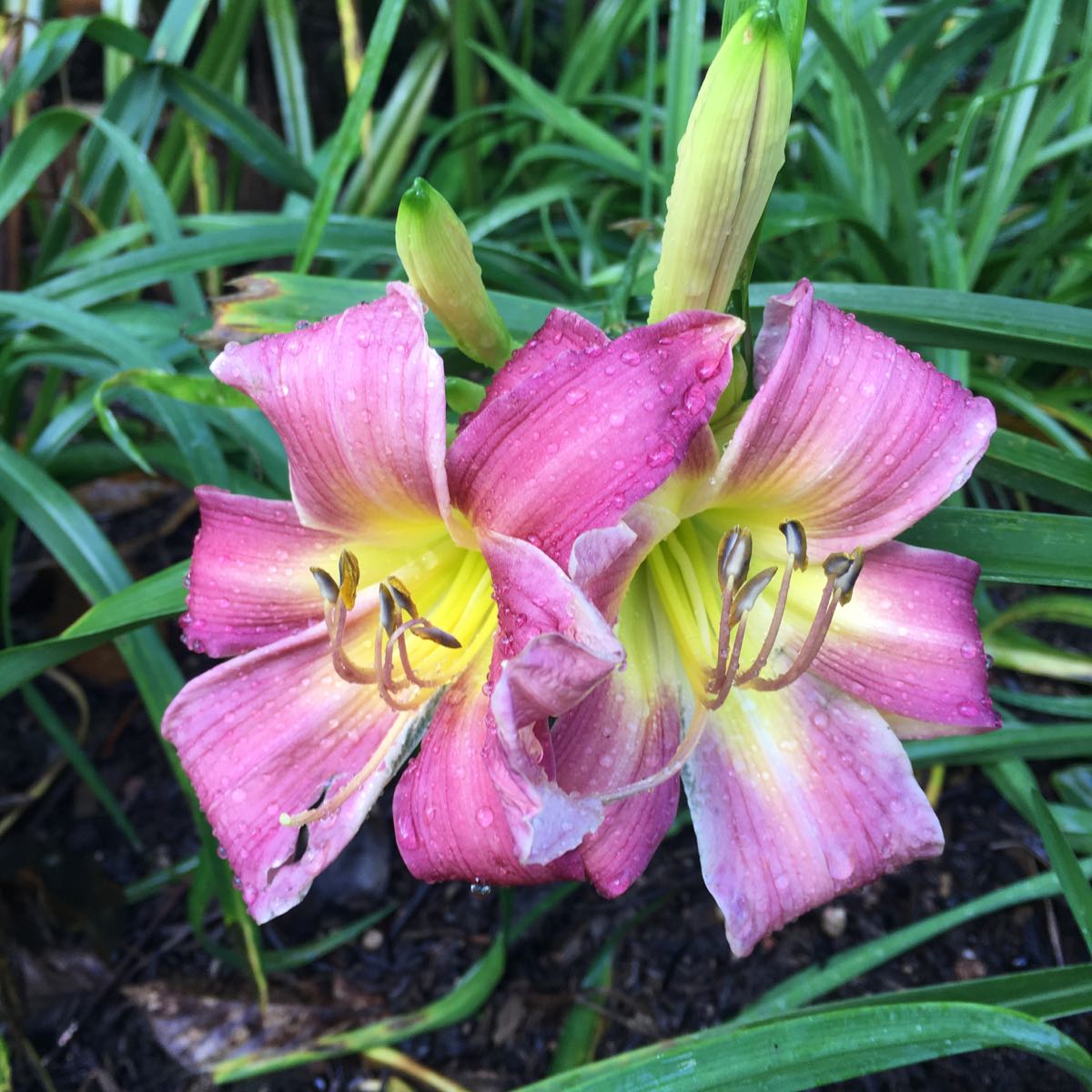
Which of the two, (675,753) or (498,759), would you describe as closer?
(498,759)

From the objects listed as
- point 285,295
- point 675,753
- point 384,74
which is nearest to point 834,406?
point 675,753

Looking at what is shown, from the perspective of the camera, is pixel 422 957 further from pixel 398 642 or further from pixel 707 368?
pixel 707 368

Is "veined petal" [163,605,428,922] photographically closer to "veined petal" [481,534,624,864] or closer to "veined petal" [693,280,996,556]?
"veined petal" [481,534,624,864]

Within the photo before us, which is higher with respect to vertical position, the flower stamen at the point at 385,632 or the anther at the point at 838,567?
the anther at the point at 838,567

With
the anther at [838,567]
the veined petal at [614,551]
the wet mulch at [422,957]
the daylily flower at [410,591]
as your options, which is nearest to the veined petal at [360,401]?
the daylily flower at [410,591]

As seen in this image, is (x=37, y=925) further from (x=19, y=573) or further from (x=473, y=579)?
(x=473, y=579)

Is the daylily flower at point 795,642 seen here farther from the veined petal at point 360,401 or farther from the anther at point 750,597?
the veined petal at point 360,401
